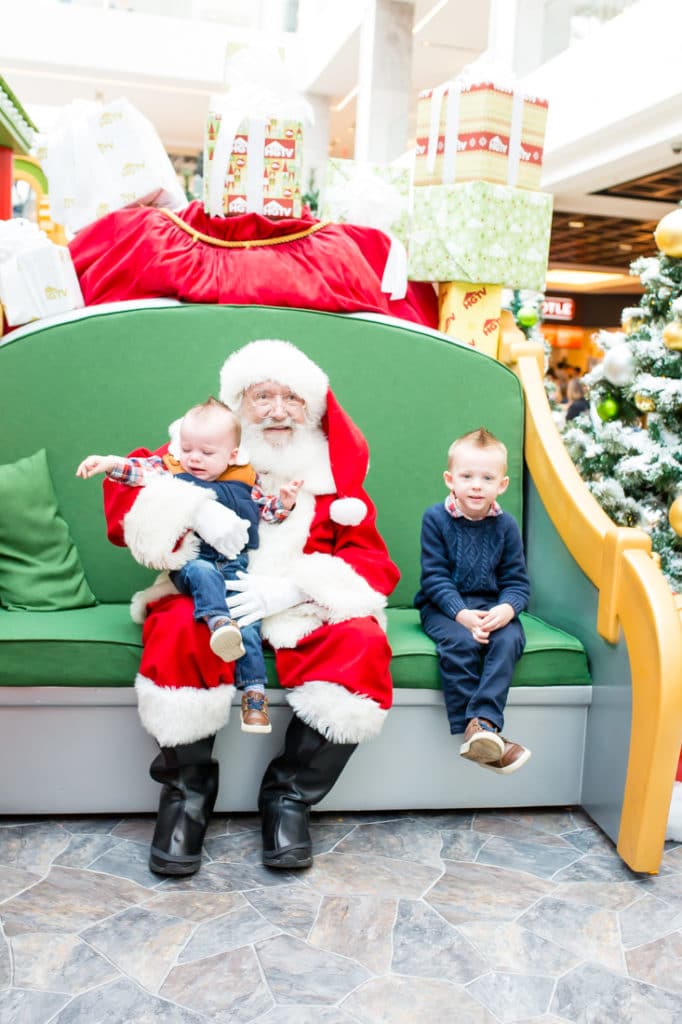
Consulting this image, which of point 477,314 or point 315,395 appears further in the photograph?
point 477,314

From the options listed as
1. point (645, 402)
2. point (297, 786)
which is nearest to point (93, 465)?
point (297, 786)

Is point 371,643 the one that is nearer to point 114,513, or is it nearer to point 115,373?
point 114,513

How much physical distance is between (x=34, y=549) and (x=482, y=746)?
1356 millimetres

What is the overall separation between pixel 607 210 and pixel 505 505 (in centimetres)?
971

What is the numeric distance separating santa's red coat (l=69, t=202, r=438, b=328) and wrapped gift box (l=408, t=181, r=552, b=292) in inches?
8.0

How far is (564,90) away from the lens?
9.18 metres

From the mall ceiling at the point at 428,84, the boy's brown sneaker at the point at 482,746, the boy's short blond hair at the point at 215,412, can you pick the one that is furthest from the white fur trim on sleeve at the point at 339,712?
the mall ceiling at the point at 428,84

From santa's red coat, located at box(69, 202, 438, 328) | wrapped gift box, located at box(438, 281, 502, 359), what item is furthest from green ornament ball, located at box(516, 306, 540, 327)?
santa's red coat, located at box(69, 202, 438, 328)

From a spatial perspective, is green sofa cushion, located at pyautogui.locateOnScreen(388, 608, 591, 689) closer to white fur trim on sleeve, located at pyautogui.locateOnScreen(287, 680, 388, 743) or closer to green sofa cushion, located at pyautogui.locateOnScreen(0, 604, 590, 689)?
green sofa cushion, located at pyautogui.locateOnScreen(0, 604, 590, 689)

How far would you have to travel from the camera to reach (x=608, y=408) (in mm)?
4121

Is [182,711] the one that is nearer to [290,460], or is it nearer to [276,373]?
[290,460]

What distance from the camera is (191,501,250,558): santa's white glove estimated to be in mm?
2342

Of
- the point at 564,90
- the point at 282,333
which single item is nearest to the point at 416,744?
the point at 282,333

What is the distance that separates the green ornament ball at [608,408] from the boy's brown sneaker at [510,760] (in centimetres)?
215
